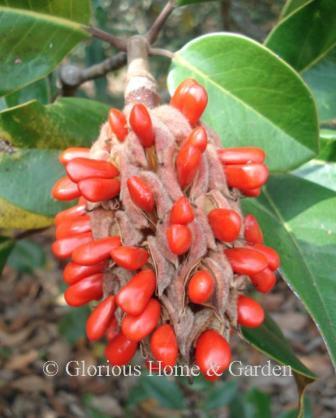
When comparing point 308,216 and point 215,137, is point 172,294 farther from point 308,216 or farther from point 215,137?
point 308,216

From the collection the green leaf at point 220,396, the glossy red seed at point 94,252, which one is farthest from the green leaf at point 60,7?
the green leaf at point 220,396

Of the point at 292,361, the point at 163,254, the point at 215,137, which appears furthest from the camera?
the point at 292,361

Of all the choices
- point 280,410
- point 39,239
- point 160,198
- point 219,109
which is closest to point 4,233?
point 219,109

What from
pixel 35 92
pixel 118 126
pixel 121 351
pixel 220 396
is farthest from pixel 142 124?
pixel 220 396

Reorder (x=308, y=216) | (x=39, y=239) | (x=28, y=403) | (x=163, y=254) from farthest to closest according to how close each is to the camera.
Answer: (x=39, y=239)
(x=28, y=403)
(x=308, y=216)
(x=163, y=254)

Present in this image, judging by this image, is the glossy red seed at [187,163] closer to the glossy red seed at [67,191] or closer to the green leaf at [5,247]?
the glossy red seed at [67,191]

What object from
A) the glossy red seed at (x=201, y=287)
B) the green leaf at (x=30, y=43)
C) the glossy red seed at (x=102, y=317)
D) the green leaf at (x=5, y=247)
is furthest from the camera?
the green leaf at (x=5, y=247)

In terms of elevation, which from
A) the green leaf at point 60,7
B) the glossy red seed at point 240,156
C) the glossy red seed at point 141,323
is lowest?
the glossy red seed at point 141,323
